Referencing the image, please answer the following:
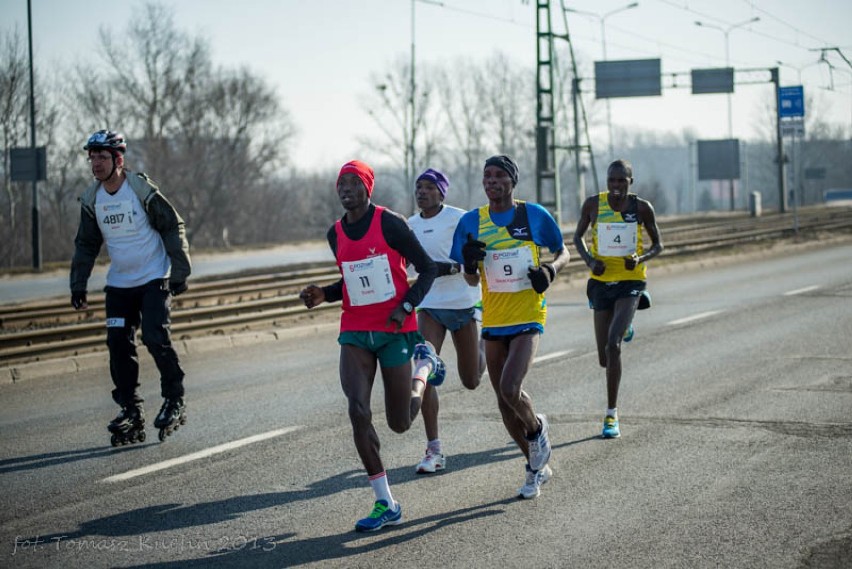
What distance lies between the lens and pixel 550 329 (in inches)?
618

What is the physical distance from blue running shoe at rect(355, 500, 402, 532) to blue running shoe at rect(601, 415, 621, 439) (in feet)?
8.52

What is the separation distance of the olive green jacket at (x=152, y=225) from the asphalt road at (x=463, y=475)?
1.31m

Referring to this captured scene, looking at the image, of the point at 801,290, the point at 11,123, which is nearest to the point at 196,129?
the point at 11,123

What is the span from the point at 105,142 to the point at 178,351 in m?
6.78

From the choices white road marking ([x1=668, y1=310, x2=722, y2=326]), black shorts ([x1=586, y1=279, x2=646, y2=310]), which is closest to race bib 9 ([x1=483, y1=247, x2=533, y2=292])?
black shorts ([x1=586, y1=279, x2=646, y2=310])

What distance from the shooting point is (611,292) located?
8.55 metres

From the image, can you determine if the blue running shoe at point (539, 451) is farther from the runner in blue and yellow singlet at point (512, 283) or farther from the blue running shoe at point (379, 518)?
the blue running shoe at point (379, 518)

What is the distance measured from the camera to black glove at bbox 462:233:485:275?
6.47 metres

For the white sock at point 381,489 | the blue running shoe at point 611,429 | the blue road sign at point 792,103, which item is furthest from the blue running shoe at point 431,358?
the blue road sign at point 792,103

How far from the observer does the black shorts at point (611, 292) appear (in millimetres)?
8523

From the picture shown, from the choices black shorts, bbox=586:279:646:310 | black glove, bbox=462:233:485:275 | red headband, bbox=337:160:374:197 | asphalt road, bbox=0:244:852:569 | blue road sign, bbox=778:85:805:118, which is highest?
blue road sign, bbox=778:85:805:118

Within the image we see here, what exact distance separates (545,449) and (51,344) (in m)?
9.10

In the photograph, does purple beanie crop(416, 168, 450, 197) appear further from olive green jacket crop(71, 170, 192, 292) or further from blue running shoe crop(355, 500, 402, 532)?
blue running shoe crop(355, 500, 402, 532)

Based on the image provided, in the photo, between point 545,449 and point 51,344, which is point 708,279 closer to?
point 51,344
